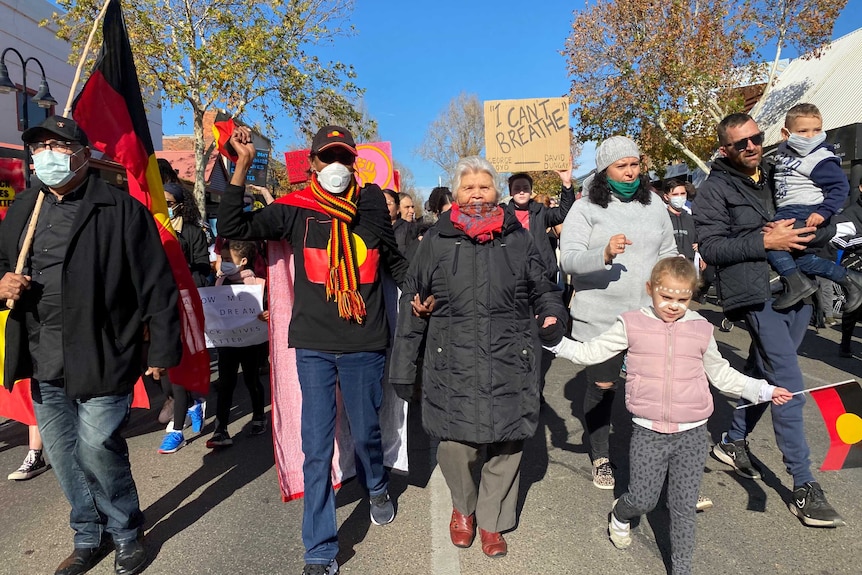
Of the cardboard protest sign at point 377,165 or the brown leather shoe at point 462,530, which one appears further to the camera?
the cardboard protest sign at point 377,165

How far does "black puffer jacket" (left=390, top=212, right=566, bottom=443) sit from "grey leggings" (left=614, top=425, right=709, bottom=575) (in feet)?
1.75

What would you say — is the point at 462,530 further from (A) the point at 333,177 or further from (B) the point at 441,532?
(A) the point at 333,177

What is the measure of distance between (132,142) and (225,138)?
3.65 ft

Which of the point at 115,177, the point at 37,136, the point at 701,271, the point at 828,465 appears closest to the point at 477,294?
the point at 828,465

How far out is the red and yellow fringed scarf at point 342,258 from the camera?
9.61 ft

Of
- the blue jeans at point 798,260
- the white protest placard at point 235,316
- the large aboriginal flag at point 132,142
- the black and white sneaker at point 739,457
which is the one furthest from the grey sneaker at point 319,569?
the blue jeans at point 798,260

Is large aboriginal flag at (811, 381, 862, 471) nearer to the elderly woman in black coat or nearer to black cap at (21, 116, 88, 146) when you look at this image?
the elderly woman in black coat

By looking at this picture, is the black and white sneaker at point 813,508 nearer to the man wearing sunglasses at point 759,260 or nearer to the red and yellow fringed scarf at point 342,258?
the man wearing sunglasses at point 759,260

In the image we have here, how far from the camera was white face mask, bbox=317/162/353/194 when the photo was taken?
298cm

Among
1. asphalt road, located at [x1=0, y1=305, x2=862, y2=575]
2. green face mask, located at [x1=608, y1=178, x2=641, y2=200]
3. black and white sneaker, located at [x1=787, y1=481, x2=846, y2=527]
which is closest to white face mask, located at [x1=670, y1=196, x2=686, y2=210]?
asphalt road, located at [x1=0, y1=305, x2=862, y2=575]

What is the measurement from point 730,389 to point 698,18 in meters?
16.5

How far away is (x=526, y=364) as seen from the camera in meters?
2.79

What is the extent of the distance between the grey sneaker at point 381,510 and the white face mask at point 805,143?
9.89 ft

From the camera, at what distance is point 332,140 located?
9.74ft
